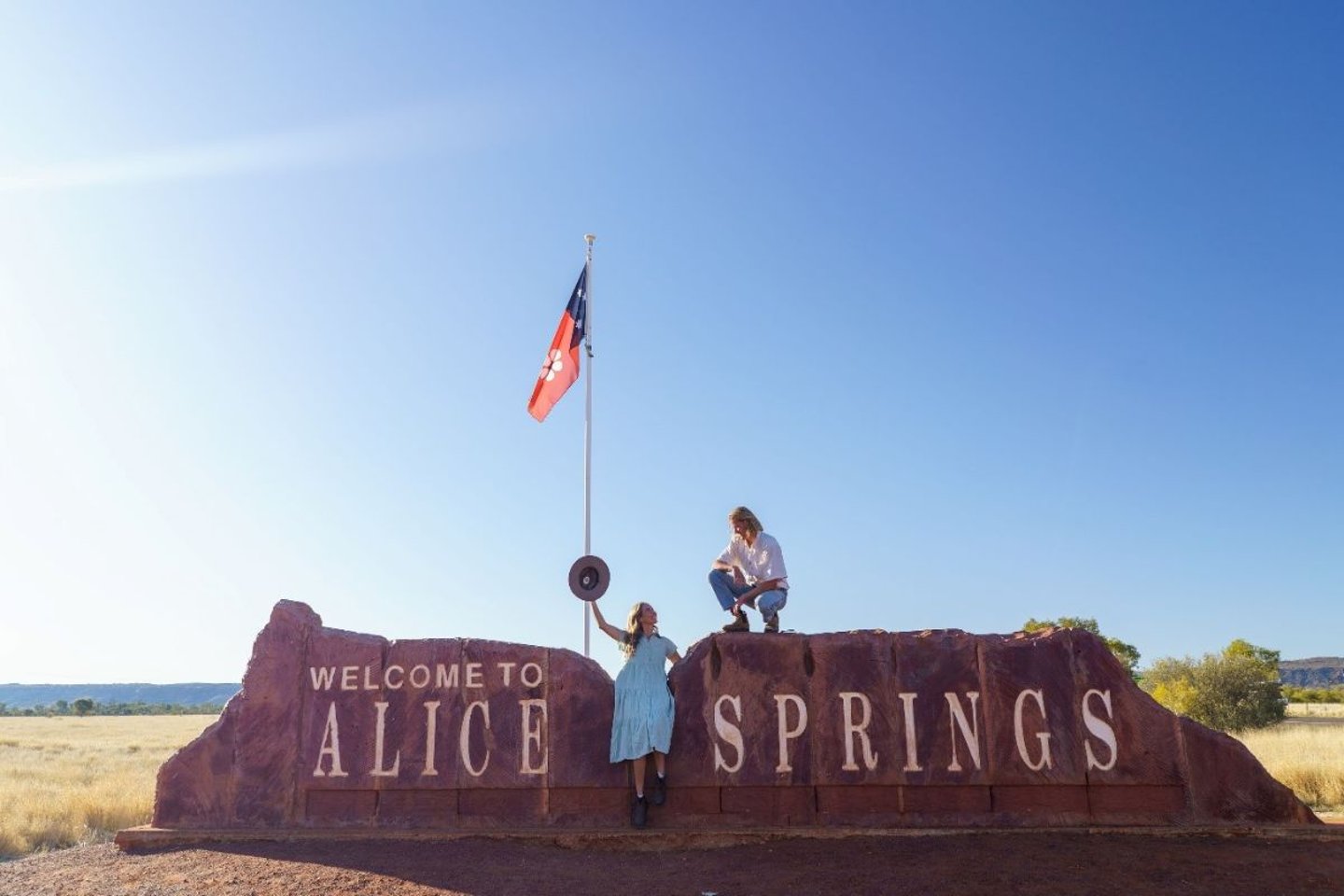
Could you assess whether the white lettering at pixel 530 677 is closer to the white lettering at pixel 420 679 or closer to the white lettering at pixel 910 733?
the white lettering at pixel 420 679

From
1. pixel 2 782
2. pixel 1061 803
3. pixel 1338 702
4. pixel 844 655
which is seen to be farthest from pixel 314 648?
pixel 1338 702

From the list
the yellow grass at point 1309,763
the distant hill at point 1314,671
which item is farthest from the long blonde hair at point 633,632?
the distant hill at point 1314,671

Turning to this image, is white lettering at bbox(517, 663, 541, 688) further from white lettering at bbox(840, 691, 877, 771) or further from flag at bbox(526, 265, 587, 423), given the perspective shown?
flag at bbox(526, 265, 587, 423)

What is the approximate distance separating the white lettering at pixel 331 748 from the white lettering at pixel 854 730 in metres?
4.54

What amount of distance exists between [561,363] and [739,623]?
6.11 meters

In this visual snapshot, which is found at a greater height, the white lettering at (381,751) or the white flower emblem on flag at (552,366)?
the white flower emblem on flag at (552,366)

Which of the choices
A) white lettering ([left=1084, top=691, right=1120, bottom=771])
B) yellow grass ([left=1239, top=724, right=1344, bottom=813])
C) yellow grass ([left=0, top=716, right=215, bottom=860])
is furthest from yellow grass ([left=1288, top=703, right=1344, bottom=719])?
yellow grass ([left=0, top=716, right=215, bottom=860])

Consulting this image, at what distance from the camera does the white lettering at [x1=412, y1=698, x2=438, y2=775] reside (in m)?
8.91

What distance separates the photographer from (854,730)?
338 inches

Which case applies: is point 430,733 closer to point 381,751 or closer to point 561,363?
point 381,751

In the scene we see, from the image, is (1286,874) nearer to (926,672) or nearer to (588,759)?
(926,672)

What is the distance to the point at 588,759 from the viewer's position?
8.73m

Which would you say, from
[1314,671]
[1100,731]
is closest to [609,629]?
[1100,731]

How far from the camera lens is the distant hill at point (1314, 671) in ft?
308
